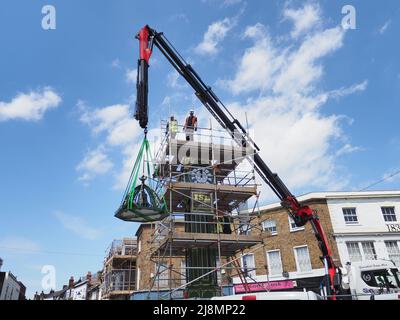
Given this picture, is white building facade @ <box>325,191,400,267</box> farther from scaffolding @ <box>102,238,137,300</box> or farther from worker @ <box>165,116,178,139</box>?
scaffolding @ <box>102,238,137,300</box>

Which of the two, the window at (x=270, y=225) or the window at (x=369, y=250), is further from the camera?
the window at (x=270, y=225)

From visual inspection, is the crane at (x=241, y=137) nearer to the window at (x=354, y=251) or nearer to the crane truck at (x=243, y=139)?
the crane truck at (x=243, y=139)

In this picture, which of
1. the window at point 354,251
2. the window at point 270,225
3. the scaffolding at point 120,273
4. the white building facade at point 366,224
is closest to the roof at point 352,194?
the white building facade at point 366,224

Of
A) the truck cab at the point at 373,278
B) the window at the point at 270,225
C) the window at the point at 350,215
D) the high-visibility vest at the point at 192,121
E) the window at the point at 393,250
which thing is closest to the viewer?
the truck cab at the point at 373,278

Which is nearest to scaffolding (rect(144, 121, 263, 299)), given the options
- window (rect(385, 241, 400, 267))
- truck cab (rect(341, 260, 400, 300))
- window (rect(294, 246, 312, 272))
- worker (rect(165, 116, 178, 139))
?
worker (rect(165, 116, 178, 139))

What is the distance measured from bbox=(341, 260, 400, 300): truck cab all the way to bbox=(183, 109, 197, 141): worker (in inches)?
433

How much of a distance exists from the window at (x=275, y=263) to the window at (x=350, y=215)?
6.58 metres

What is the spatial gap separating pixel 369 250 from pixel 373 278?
13.7 m

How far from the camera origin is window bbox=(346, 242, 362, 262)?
26.7 meters

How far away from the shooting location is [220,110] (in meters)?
19.8

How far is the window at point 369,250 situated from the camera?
26.8m

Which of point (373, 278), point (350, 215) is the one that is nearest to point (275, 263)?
point (350, 215)

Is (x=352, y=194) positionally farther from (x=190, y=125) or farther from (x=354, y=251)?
(x=190, y=125)
